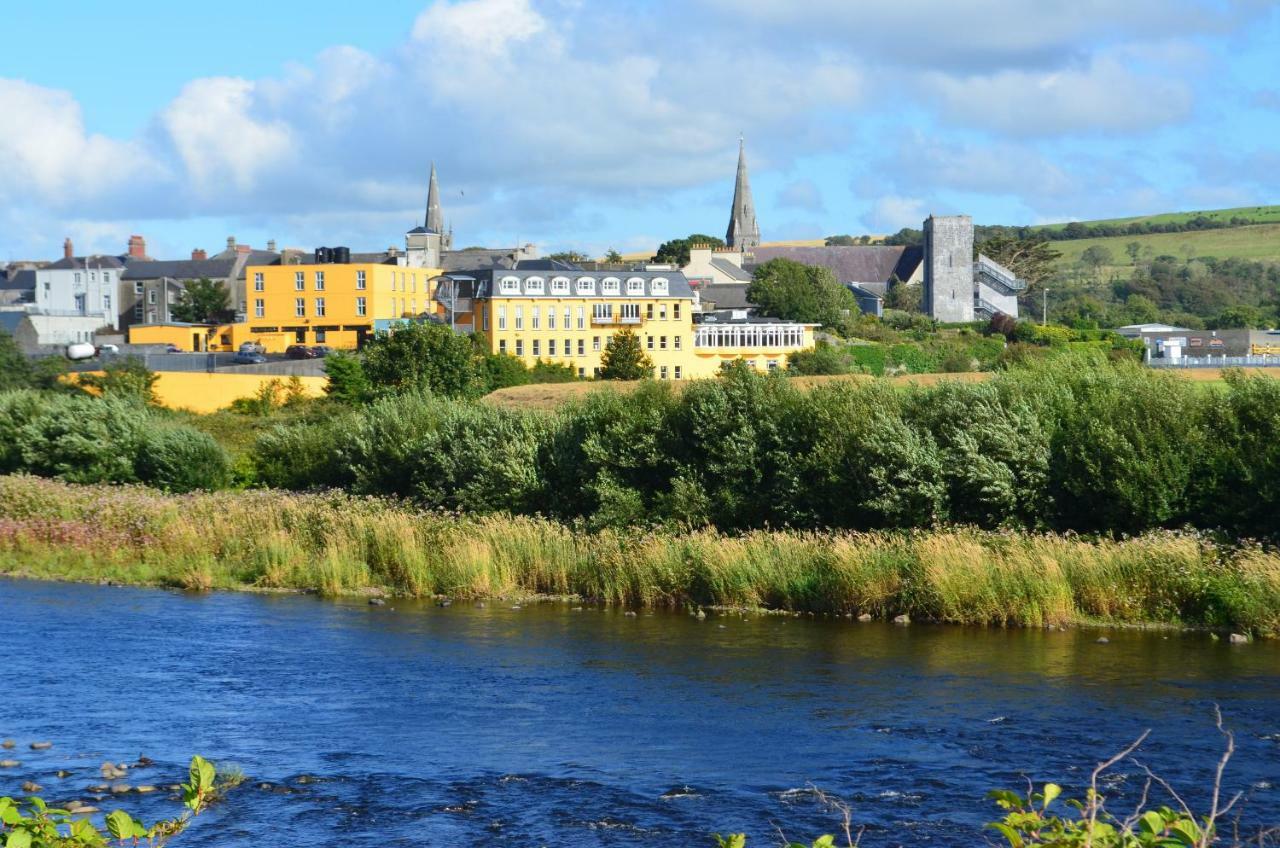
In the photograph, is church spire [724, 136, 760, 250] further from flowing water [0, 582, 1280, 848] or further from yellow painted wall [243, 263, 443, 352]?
flowing water [0, 582, 1280, 848]

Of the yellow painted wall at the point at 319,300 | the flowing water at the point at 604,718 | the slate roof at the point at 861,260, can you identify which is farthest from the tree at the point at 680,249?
the flowing water at the point at 604,718

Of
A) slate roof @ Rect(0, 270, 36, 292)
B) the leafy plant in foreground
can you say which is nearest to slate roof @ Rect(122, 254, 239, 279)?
slate roof @ Rect(0, 270, 36, 292)

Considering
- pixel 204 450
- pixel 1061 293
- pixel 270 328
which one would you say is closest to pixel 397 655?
pixel 204 450

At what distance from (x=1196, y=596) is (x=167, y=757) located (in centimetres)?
1738

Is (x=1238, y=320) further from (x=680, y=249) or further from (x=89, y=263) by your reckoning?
(x=89, y=263)

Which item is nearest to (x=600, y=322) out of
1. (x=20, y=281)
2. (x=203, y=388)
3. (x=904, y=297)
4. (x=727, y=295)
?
(x=727, y=295)

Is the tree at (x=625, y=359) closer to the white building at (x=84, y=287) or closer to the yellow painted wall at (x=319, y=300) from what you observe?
the yellow painted wall at (x=319, y=300)

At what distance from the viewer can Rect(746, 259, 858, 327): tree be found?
372 feet

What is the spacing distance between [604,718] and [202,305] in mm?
106123

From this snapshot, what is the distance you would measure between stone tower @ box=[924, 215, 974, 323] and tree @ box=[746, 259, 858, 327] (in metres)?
21.1

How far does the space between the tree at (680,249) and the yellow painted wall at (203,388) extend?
7936 cm

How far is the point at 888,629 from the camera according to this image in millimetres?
25656

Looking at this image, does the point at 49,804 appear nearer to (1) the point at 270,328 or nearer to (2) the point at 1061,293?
(1) the point at 270,328

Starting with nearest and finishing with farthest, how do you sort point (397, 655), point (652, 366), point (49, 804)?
point (49, 804) < point (397, 655) < point (652, 366)
